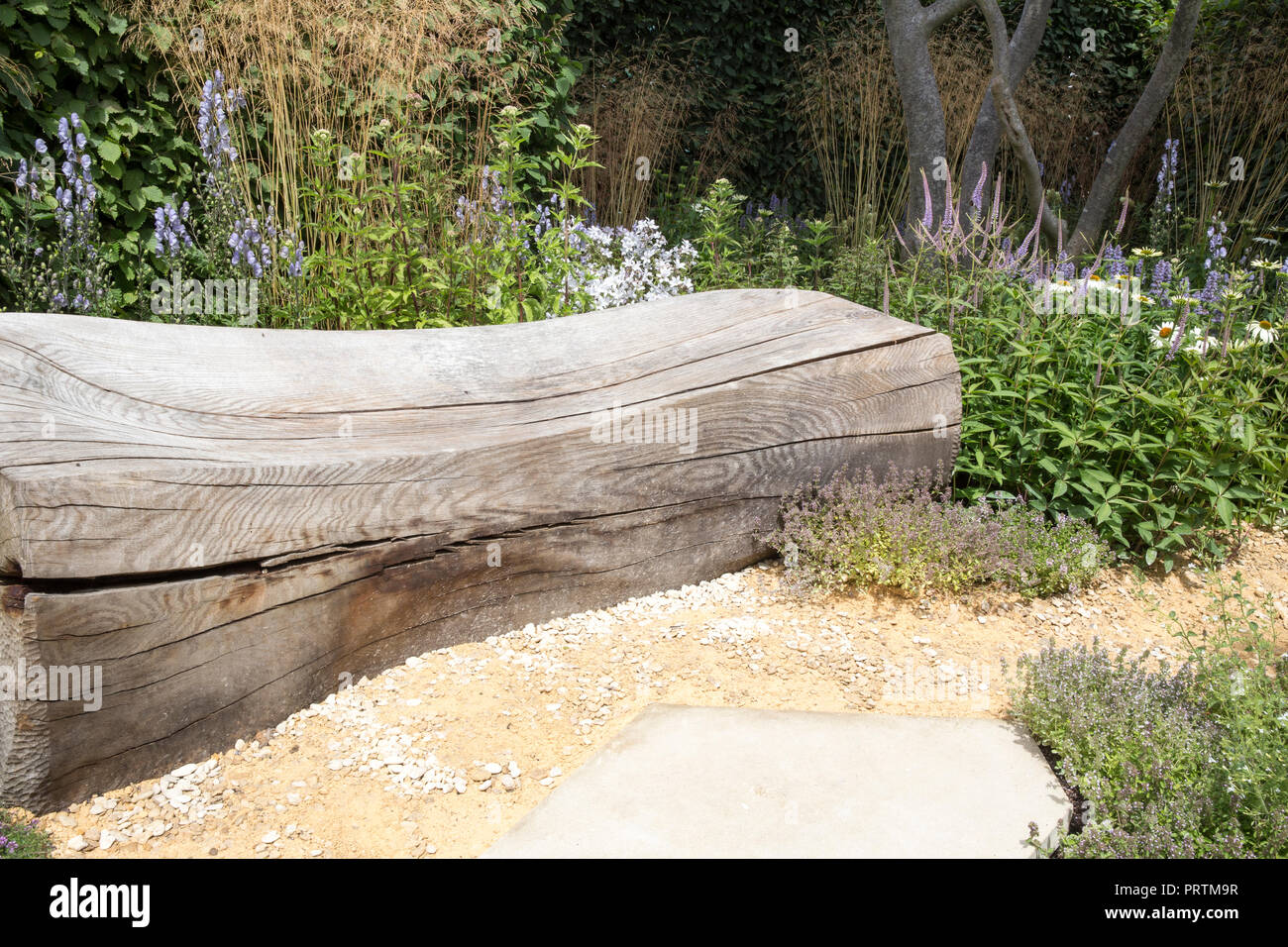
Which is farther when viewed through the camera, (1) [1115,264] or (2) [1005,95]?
(2) [1005,95]

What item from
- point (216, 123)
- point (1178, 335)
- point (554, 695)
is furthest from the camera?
point (216, 123)

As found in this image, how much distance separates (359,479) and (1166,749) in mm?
2122

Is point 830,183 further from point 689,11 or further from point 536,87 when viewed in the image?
point 536,87

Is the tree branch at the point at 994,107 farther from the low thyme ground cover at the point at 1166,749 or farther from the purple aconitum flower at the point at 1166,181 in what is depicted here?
the low thyme ground cover at the point at 1166,749

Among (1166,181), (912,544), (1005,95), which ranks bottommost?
(912,544)

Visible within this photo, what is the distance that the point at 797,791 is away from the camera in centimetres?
236

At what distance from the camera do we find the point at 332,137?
4988 millimetres

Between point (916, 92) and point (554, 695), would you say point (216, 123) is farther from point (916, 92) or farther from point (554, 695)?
point (916, 92)

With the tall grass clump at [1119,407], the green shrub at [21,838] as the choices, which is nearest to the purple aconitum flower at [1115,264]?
the tall grass clump at [1119,407]

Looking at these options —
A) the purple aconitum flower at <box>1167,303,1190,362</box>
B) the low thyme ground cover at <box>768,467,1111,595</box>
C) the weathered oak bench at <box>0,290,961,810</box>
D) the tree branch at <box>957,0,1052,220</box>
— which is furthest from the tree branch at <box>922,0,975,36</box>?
the low thyme ground cover at <box>768,467,1111,595</box>

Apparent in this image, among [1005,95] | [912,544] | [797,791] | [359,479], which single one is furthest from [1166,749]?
[1005,95]

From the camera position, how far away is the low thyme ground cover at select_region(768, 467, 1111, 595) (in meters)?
3.35

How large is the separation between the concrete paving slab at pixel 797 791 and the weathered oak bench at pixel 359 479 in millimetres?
717

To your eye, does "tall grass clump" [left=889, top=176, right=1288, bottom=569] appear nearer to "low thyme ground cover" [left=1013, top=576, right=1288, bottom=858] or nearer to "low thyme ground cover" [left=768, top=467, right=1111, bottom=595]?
"low thyme ground cover" [left=768, top=467, right=1111, bottom=595]
